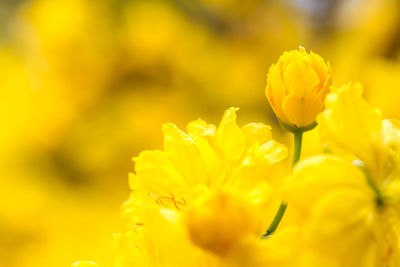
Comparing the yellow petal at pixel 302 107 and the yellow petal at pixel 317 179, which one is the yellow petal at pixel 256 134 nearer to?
the yellow petal at pixel 302 107

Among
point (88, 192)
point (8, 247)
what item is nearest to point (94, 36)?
point (88, 192)

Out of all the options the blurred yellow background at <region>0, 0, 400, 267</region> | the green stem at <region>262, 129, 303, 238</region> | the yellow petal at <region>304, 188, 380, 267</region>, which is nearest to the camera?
the yellow petal at <region>304, 188, 380, 267</region>

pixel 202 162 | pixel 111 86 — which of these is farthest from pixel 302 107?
pixel 111 86

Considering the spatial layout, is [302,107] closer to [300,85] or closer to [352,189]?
[300,85]

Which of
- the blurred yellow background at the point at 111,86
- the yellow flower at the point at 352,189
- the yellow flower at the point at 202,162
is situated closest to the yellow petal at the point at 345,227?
the yellow flower at the point at 352,189

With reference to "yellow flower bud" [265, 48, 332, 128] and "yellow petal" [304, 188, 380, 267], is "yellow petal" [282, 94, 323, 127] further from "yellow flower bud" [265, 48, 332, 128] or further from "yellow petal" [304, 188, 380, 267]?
"yellow petal" [304, 188, 380, 267]

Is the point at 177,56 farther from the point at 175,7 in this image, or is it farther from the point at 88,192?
the point at 88,192

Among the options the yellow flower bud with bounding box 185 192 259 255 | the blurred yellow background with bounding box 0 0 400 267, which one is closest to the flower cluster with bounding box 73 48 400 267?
the yellow flower bud with bounding box 185 192 259 255
